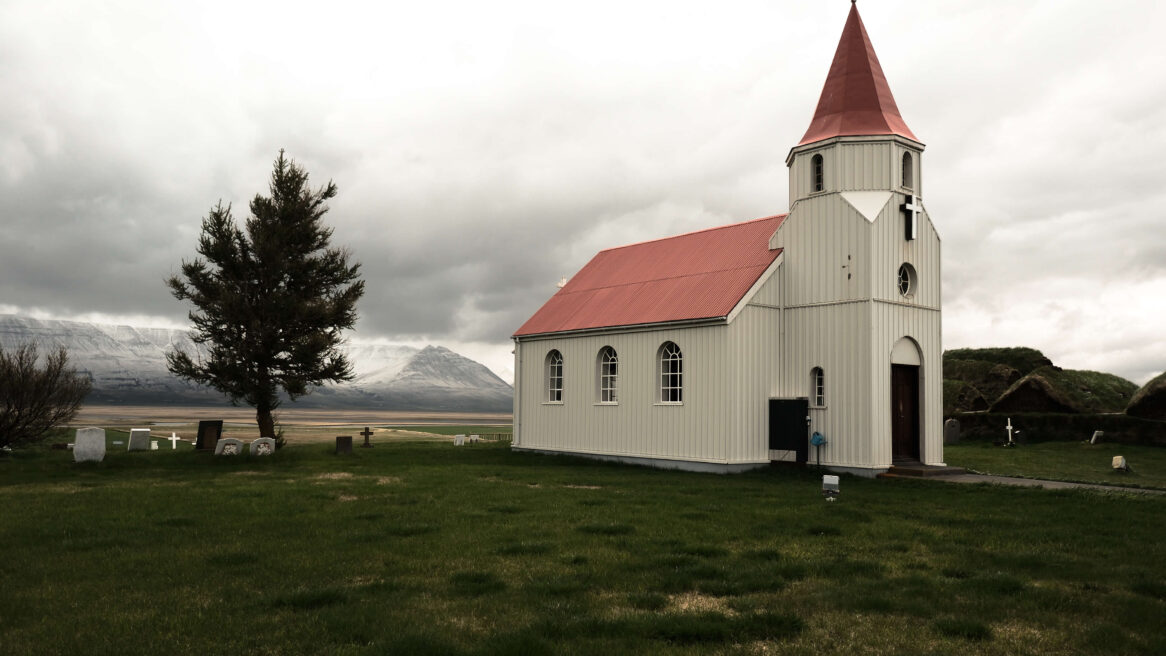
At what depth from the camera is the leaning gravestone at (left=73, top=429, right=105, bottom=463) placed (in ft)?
77.7

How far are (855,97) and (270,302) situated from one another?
21.1m

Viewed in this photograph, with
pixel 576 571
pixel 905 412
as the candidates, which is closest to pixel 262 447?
pixel 576 571

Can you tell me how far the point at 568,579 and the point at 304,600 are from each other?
3.02 m

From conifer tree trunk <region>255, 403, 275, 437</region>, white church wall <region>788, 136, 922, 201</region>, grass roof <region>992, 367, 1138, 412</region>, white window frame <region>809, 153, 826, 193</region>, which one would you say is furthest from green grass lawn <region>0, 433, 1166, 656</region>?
grass roof <region>992, 367, 1138, 412</region>

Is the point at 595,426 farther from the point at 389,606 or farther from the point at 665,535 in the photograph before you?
the point at 389,606

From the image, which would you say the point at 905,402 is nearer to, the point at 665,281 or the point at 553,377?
the point at 665,281

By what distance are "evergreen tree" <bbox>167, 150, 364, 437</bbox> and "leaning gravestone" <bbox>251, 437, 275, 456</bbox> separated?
112 inches

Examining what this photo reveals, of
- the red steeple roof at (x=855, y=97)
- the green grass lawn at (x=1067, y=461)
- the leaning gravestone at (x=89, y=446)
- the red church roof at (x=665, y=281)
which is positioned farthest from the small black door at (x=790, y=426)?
the leaning gravestone at (x=89, y=446)

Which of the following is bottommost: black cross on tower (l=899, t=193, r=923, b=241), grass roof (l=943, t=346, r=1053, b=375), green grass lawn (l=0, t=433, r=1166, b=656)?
green grass lawn (l=0, t=433, r=1166, b=656)

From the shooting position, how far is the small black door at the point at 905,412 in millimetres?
23188

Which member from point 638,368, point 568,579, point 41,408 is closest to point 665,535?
point 568,579

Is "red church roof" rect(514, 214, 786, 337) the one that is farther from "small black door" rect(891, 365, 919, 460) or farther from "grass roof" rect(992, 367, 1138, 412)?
"grass roof" rect(992, 367, 1138, 412)

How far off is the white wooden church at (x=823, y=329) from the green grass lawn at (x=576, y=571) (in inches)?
176

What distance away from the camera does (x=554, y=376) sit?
3045 cm
